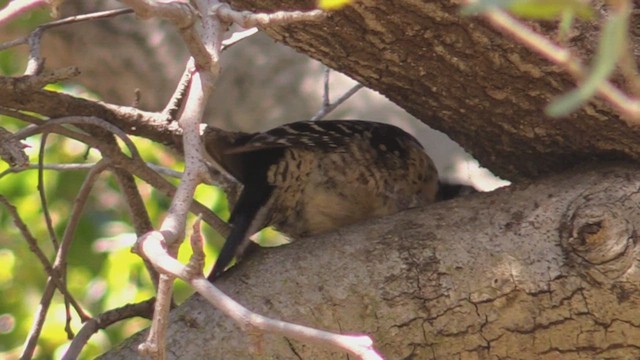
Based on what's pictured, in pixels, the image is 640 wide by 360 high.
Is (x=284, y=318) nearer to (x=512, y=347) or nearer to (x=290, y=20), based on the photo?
(x=512, y=347)

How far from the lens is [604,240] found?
6.66ft

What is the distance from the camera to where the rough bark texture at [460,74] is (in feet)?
6.67

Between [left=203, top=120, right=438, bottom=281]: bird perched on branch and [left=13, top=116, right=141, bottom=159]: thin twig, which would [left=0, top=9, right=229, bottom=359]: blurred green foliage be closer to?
[left=203, top=120, right=438, bottom=281]: bird perched on branch

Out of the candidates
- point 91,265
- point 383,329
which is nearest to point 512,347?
point 383,329

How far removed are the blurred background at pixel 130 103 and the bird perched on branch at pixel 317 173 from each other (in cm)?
44

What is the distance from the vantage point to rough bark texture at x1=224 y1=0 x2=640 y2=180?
2033 mm

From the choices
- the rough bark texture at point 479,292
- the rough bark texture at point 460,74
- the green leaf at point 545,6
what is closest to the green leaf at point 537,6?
the green leaf at point 545,6

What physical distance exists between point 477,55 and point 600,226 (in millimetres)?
412

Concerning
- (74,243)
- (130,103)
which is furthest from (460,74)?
(74,243)

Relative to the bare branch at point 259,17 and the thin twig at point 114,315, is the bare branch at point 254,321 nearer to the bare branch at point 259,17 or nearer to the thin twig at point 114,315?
the bare branch at point 259,17

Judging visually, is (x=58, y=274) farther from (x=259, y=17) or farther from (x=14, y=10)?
(x=14, y=10)

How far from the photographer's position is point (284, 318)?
6.84 feet

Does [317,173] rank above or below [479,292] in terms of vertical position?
above

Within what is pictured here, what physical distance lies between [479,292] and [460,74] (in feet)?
1.46
